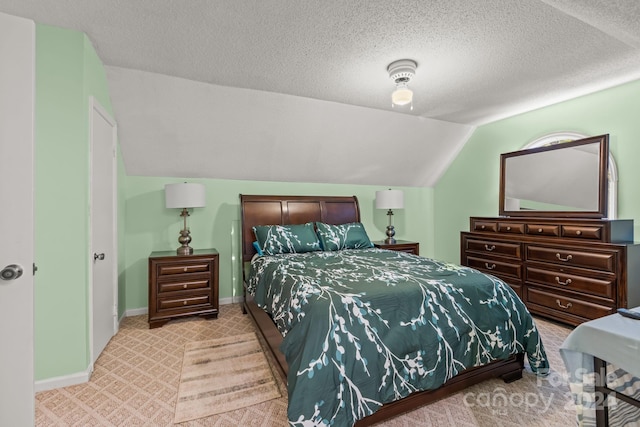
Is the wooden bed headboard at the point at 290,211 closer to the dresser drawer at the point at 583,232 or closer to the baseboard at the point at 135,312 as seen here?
the baseboard at the point at 135,312

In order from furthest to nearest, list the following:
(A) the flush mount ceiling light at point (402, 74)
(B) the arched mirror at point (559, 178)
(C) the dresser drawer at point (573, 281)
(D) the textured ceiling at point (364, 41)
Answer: (B) the arched mirror at point (559, 178) → (C) the dresser drawer at point (573, 281) → (A) the flush mount ceiling light at point (402, 74) → (D) the textured ceiling at point (364, 41)

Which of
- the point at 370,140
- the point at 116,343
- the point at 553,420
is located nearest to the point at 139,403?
the point at 116,343

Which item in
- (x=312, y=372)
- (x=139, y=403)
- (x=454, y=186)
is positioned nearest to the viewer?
(x=312, y=372)

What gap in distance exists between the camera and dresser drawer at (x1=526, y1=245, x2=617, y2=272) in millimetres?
2561

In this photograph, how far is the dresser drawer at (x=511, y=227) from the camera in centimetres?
330

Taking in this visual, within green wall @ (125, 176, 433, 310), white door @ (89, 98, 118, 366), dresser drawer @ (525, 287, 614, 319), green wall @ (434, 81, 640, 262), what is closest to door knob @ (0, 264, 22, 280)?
white door @ (89, 98, 118, 366)

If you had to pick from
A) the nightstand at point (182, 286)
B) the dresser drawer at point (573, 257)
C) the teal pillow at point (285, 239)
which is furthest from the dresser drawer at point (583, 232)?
the nightstand at point (182, 286)

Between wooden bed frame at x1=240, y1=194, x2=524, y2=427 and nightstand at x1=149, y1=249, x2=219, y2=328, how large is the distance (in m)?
0.43

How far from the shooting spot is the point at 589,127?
123 inches

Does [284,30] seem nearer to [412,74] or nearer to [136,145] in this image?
[412,74]

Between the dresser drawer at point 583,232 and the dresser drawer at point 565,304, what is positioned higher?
the dresser drawer at point 583,232

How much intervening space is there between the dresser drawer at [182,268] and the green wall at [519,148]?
12.5ft

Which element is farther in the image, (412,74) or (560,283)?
(560,283)

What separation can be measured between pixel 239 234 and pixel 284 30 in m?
2.53
